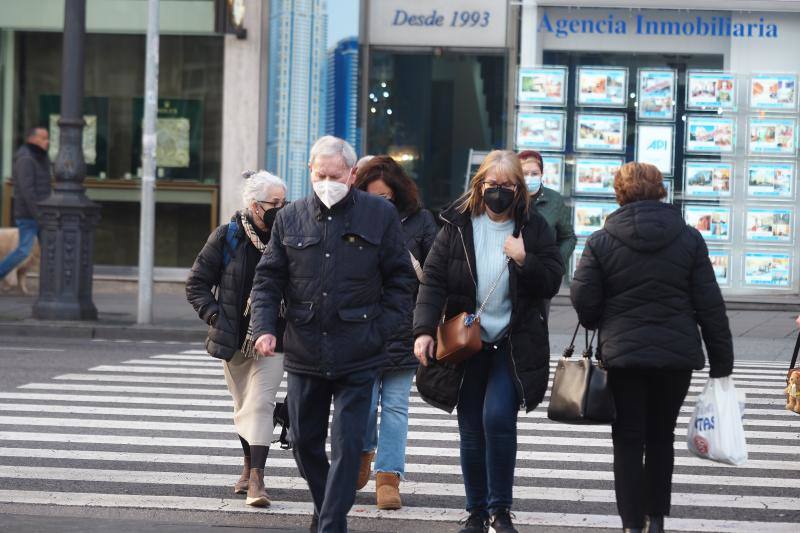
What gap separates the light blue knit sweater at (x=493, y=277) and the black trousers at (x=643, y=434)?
57 centimetres

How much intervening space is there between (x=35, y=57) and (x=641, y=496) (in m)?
17.6

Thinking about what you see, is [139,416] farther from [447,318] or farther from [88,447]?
[447,318]

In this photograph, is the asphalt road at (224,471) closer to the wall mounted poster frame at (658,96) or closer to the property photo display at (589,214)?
the property photo display at (589,214)

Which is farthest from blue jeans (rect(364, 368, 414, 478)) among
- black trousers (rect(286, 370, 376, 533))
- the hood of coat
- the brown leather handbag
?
the hood of coat

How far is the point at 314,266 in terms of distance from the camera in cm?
593

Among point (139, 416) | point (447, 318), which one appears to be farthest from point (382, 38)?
point (447, 318)

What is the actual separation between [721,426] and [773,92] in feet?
48.0

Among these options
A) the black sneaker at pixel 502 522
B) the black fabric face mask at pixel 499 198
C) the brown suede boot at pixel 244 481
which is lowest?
the brown suede boot at pixel 244 481

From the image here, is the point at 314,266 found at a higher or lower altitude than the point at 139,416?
higher

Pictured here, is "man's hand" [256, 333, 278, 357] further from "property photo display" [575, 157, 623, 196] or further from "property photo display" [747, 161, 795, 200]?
"property photo display" [747, 161, 795, 200]

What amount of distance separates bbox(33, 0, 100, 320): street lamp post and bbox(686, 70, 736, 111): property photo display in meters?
8.51

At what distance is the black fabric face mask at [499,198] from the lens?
631 centimetres

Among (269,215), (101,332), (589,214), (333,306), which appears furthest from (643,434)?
(589,214)

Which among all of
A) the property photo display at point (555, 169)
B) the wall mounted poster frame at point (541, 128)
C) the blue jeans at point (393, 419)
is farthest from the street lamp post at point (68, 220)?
the blue jeans at point (393, 419)
